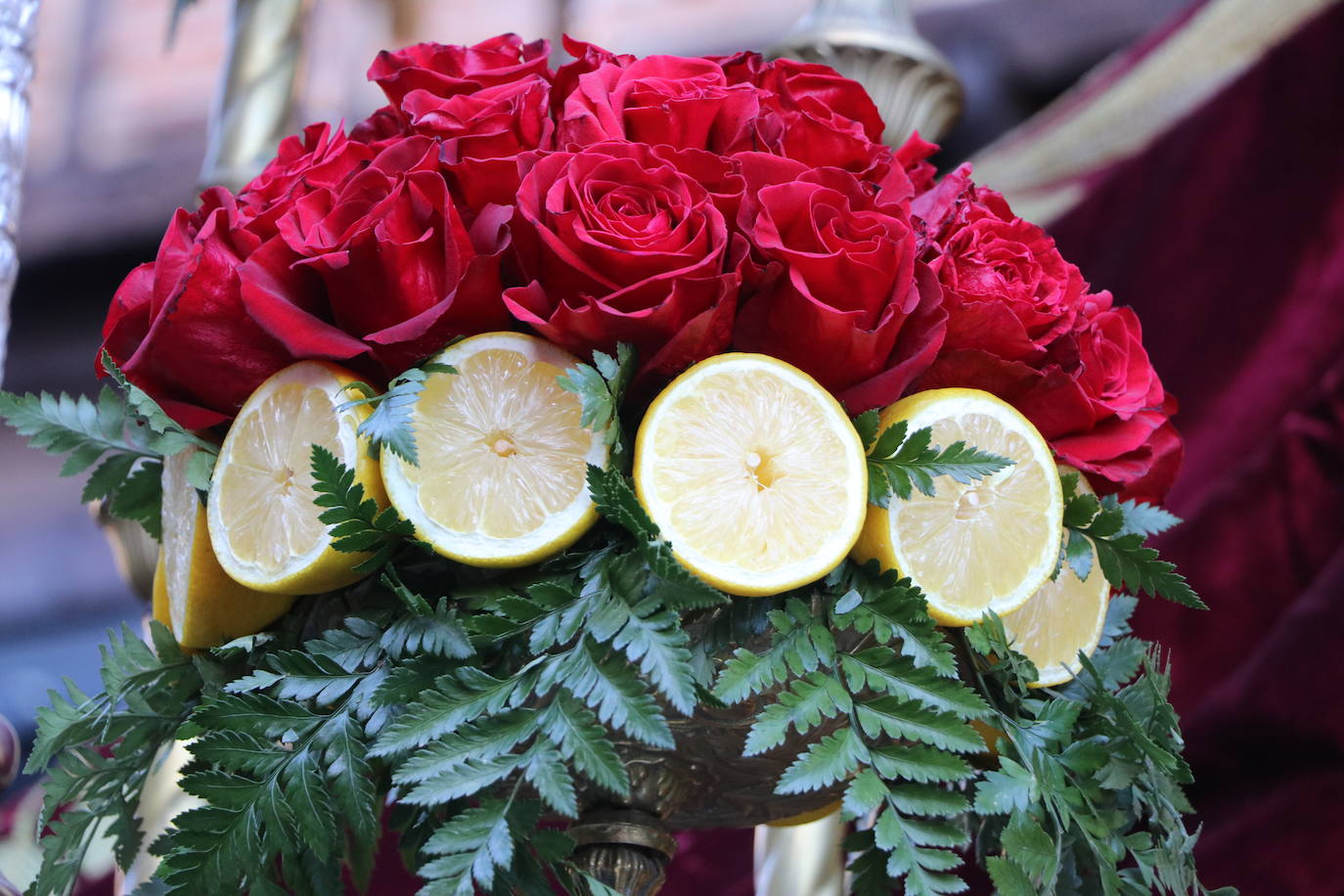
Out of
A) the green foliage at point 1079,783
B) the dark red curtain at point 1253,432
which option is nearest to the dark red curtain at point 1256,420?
the dark red curtain at point 1253,432

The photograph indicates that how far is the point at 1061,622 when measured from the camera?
43cm

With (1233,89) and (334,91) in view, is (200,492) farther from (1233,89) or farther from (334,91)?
(334,91)

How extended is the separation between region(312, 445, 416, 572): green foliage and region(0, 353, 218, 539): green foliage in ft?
0.22

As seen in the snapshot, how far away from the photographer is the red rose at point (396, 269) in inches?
A: 14.9

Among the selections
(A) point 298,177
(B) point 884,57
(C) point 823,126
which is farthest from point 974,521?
(B) point 884,57

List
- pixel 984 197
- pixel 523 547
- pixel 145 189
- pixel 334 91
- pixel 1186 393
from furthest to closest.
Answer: pixel 334 91 < pixel 145 189 < pixel 1186 393 < pixel 984 197 < pixel 523 547

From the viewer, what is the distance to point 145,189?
1.57 meters

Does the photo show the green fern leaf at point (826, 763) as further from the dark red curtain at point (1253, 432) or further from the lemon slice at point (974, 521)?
the dark red curtain at point (1253, 432)

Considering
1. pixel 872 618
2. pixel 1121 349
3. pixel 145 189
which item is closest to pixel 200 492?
pixel 872 618

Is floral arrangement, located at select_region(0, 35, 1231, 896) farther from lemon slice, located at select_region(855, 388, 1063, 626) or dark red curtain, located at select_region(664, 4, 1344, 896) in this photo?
dark red curtain, located at select_region(664, 4, 1344, 896)

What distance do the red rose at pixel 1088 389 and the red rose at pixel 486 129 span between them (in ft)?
0.49

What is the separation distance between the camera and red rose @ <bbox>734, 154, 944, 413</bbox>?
38cm

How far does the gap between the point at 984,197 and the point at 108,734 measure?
0.37 m

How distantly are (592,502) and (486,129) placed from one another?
0.13 meters
